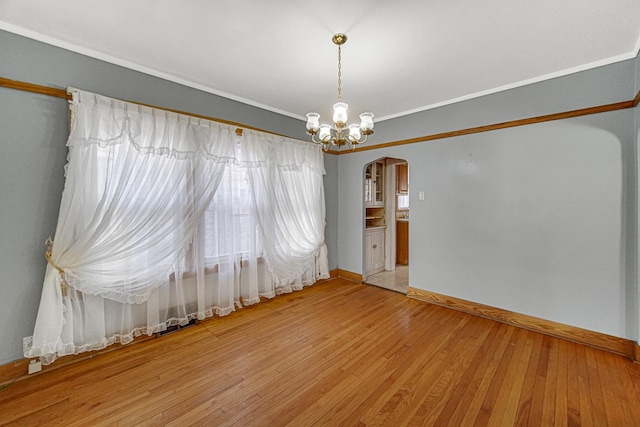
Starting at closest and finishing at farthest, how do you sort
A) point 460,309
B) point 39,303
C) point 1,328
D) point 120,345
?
point 1,328 → point 39,303 → point 120,345 → point 460,309

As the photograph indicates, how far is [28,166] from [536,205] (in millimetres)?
4900

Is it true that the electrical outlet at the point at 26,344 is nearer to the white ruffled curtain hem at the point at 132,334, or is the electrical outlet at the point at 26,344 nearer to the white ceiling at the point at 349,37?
the white ruffled curtain hem at the point at 132,334

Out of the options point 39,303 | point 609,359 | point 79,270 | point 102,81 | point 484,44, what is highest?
point 484,44

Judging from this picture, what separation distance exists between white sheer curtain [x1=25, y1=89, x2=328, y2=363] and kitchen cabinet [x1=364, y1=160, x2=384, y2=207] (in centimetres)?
172

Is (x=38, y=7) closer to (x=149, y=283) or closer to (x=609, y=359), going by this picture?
(x=149, y=283)

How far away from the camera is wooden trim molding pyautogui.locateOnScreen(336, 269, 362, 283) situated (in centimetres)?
454

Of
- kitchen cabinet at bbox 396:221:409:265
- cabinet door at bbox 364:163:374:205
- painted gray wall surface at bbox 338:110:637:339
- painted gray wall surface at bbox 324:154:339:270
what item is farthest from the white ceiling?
kitchen cabinet at bbox 396:221:409:265

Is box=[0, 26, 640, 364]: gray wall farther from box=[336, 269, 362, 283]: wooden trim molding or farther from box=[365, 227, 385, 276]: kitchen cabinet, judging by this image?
box=[365, 227, 385, 276]: kitchen cabinet

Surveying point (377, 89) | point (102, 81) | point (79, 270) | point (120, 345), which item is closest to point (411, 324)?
point (377, 89)

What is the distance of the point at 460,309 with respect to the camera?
337cm

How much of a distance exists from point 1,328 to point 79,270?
64cm

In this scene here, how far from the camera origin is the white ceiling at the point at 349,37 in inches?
72.2

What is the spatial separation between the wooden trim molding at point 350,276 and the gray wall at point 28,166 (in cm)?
387

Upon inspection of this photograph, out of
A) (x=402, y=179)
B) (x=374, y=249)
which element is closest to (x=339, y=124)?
(x=374, y=249)
